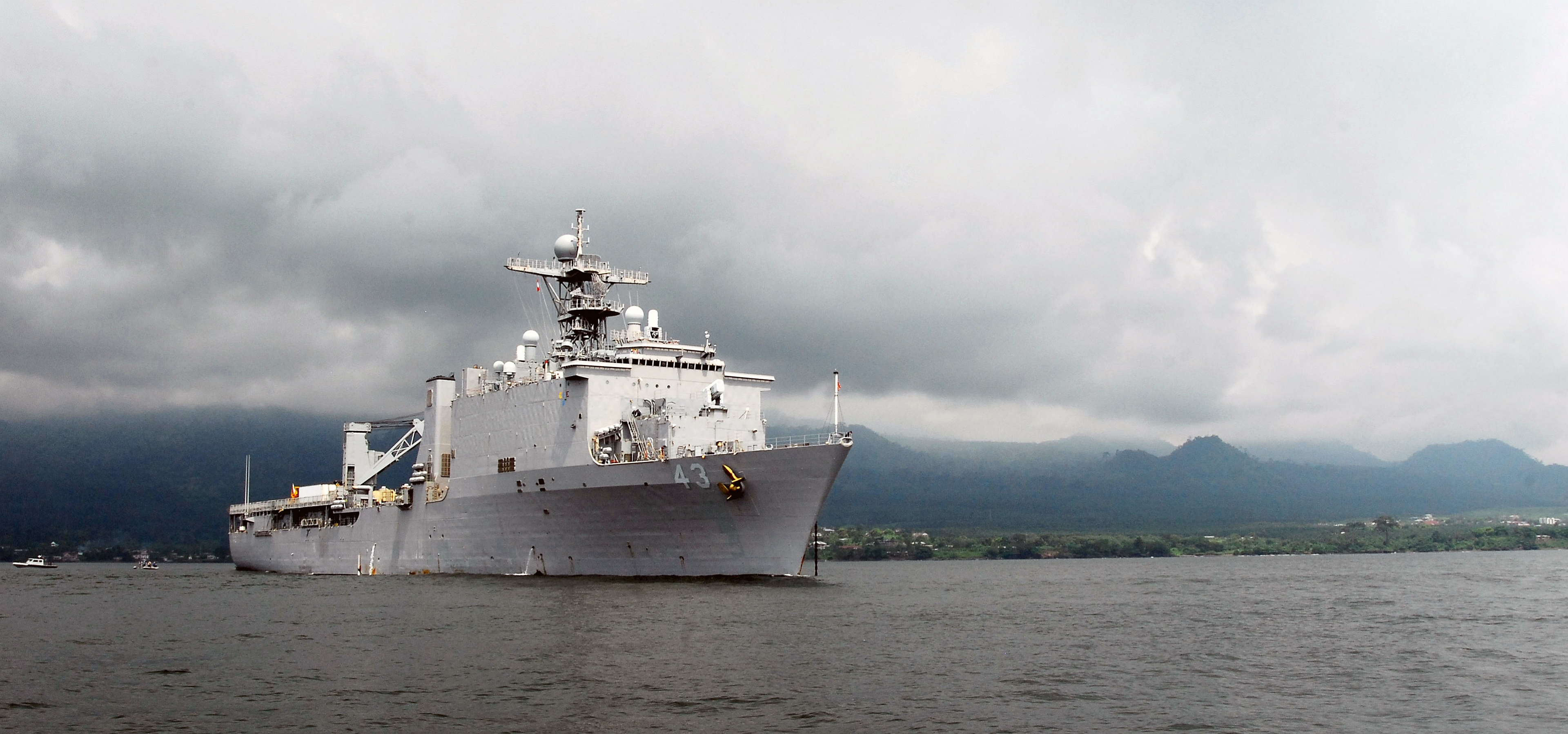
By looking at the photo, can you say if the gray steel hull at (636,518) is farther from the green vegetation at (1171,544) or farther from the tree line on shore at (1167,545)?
the green vegetation at (1171,544)

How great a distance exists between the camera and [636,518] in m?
35.5

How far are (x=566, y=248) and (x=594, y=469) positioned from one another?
12706mm

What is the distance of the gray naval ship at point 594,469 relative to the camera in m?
33.4

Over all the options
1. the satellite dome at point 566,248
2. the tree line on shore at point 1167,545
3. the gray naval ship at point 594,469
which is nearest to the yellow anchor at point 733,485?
the gray naval ship at point 594,469

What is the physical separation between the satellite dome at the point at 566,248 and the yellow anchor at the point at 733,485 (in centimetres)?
1615

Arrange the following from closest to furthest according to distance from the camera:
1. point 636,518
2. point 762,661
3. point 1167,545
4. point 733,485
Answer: point 762,661 → point 733,485 → point 636,518 → point 1167,545

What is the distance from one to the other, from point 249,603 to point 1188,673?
3017cm

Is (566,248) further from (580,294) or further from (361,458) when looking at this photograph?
(361,458)

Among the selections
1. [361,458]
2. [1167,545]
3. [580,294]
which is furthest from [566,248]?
[1167,545]

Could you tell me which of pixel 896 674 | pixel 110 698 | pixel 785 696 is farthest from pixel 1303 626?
pixel 110 698

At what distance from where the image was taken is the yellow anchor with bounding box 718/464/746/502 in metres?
32.6

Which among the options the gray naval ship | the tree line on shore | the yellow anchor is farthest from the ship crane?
the tree line on shore

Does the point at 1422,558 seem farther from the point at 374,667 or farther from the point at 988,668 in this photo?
the point at 374,667

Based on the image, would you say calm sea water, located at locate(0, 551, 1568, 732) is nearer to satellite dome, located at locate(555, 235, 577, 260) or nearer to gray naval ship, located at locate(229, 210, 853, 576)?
gray naval ship, located at locate(229, 210, 853, 576)
